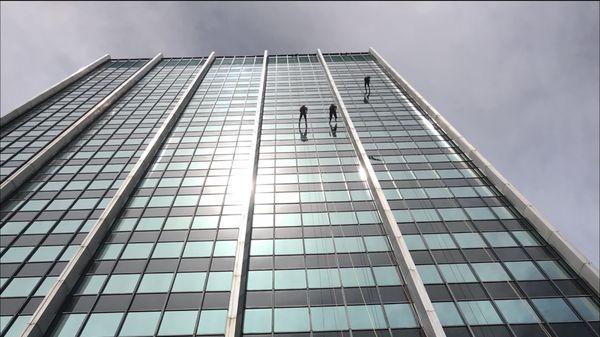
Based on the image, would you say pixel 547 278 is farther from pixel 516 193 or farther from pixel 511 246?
pixel 516 193

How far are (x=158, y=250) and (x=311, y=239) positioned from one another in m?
12.1

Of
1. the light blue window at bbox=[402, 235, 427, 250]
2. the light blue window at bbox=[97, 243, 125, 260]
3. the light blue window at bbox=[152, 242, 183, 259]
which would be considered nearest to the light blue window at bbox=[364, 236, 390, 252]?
the light blue window at bbox=[402, 235, 427, 250]

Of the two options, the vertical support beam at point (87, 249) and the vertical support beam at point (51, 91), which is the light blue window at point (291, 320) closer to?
the vertical support beam at point (87, 249)

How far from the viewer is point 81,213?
32.1 m

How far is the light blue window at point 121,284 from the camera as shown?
24703 mm

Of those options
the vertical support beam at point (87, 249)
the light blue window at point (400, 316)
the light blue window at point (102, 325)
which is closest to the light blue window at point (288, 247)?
the light blue window at point (400, 316)

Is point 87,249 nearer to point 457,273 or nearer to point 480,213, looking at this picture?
point 457,273

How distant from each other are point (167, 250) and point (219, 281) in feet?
18.2

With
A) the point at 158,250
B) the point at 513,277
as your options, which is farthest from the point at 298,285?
the point at 513,277

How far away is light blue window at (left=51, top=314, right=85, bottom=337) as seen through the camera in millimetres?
21844

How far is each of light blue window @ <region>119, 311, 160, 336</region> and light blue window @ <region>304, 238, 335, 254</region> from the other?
11.6 m

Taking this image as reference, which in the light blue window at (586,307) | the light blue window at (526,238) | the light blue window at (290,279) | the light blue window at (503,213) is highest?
the light blue window at (503,213)

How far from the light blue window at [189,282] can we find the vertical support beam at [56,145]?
20908 millimetres

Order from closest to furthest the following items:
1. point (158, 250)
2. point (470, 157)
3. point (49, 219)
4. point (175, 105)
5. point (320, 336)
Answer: point (320, 336) → point (158, 250) → point (49, 219) → point (470, 157) → point (175, 105)
